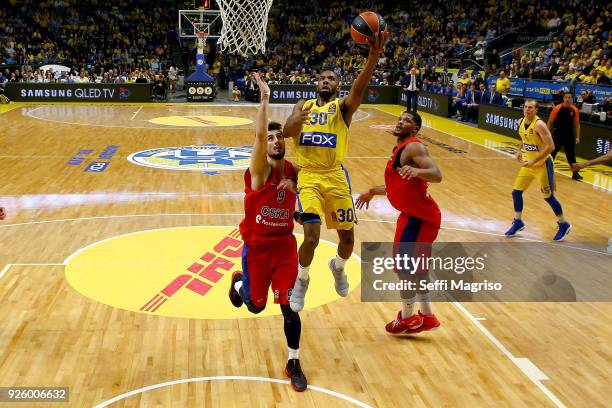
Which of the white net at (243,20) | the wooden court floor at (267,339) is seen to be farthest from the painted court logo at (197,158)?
the white net at (243,20)

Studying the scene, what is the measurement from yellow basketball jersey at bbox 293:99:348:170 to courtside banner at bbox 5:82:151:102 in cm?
2357

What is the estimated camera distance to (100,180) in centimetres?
1282

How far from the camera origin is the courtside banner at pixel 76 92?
1072 inches

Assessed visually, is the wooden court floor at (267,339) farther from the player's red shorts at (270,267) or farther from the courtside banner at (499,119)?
the courtside banner at (499,119)

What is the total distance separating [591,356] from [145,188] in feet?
27.9

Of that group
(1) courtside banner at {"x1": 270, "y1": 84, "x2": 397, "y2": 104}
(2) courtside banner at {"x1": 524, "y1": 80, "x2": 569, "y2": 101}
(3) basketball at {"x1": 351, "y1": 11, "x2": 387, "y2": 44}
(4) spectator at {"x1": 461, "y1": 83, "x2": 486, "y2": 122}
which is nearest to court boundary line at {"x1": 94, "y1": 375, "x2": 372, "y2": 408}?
(3) basketball at {"x1": 351, "y1": 11, "x2": 387, "y2": 44}

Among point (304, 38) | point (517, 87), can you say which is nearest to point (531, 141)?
point (517, 87)

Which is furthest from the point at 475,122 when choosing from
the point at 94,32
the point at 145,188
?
the point at 94,32

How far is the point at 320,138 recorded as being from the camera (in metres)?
6.07

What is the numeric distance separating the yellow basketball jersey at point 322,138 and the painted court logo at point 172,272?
5.19ft

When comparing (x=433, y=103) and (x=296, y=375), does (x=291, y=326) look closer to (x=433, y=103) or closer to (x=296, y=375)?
(x=296, y=375)

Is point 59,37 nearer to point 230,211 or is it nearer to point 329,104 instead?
point 230,211

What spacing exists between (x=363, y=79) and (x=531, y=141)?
4382 millimetres

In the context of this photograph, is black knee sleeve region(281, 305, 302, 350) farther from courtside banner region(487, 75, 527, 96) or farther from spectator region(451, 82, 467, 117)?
spectator region(451, 82, 467, 117)
